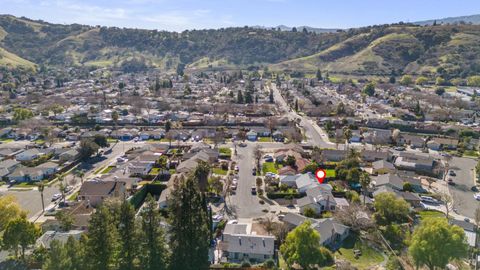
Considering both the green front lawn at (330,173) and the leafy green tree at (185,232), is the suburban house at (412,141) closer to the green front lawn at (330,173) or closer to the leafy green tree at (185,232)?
the green front lawn at (330,173)

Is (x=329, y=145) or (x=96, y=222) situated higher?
(x=96, y=222)


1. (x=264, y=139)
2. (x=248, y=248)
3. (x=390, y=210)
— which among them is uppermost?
(x=390, y=210)

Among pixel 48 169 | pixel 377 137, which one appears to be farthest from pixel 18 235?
pixel 377 137

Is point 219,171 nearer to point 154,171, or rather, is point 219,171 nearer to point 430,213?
point 154,171

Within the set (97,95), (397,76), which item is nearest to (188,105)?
(97,95)

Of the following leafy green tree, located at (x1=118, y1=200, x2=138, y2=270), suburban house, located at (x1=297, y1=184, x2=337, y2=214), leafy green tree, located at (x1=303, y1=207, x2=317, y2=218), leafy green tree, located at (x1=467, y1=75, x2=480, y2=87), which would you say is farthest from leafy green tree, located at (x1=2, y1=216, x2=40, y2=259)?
leafy green tree, located at (x1=467, y1=75, x2=480, y2=87)

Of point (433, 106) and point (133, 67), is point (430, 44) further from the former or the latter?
point (133, 67)
